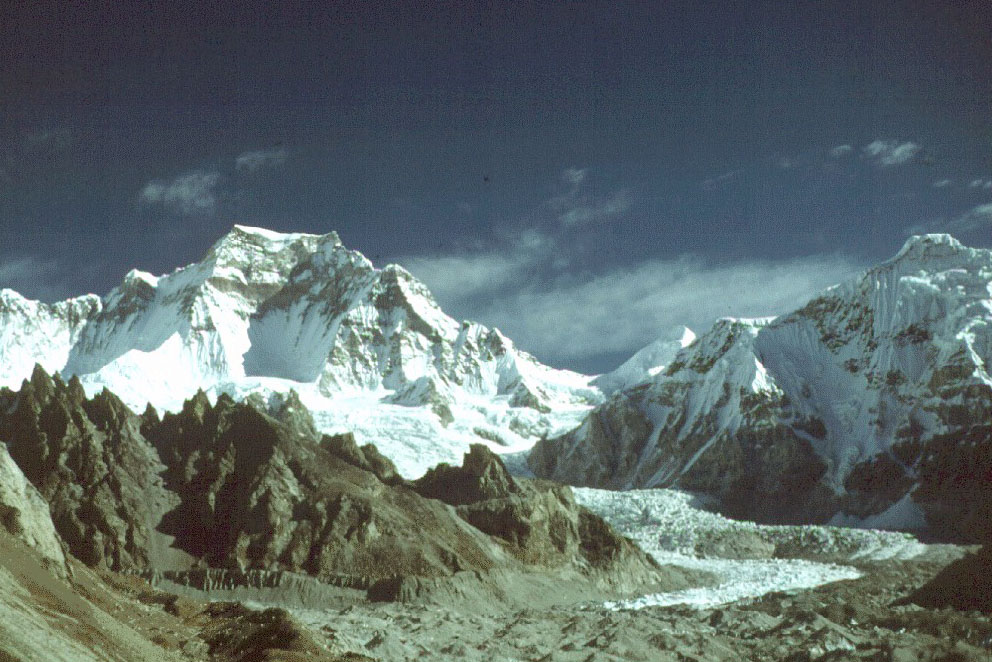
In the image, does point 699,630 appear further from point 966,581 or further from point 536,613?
point 966,581

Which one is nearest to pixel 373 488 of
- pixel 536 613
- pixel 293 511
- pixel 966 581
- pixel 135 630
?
pixel 293 511

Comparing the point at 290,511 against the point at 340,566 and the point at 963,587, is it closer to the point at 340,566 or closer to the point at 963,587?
the point at 340,566

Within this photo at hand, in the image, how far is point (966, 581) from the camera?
5054 inches

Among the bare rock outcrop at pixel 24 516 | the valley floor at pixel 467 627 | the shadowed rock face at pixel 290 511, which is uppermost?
the shadowed rock face at pixel 290 511

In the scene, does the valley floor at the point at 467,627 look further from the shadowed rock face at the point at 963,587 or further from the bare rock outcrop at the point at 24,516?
the shadowed rock face at the point at 963,587

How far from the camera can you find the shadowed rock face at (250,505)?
144 metres

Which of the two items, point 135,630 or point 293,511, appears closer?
point 135,630

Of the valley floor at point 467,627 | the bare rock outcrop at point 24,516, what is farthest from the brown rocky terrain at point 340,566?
the valley floor at point 467,627

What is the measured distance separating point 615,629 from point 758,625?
1784 centimetres

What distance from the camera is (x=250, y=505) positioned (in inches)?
5965

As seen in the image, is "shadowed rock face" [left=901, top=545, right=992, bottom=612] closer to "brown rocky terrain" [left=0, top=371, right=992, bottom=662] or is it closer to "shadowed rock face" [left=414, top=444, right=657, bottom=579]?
"brown rocky terrain" [left=0, top=371, right=992, bottom=662]

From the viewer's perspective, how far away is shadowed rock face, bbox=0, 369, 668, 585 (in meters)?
144

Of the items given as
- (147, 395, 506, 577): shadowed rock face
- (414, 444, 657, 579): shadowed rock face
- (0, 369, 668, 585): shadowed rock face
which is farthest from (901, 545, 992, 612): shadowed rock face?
(147, 395, 506, 577): shadowed rock face

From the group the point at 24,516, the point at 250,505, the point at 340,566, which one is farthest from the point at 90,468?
the point at 24,516
